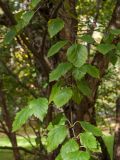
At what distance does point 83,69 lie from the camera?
1.29 m

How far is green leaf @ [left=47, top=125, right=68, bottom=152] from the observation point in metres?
1.16

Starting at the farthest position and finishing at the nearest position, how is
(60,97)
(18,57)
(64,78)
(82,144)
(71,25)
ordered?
1. (18,57)
2. (71,25)
3. (64,78)
4. (60,97)
5. (82,144)

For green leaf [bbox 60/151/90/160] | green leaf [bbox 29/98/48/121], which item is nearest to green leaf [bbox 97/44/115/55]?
green leaf [bbox 29/98/48/121]

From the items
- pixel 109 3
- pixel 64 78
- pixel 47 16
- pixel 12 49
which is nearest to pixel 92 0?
pixel 109 3

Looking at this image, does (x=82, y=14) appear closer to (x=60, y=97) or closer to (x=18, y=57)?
(x=18, y=57)

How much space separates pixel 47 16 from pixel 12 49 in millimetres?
3418

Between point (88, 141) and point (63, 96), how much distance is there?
0.18 m

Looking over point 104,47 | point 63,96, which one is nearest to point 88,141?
point 63,96

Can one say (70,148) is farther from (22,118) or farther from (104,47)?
(104,47)

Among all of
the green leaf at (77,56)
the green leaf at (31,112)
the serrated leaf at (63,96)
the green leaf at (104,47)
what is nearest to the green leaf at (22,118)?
the green leaf at (31,112)

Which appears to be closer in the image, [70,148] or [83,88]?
[70,148]

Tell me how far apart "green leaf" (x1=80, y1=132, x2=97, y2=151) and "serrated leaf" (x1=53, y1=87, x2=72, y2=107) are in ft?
0.44

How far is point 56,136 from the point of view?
1168 mm

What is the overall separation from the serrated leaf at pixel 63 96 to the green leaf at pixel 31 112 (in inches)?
1.7
